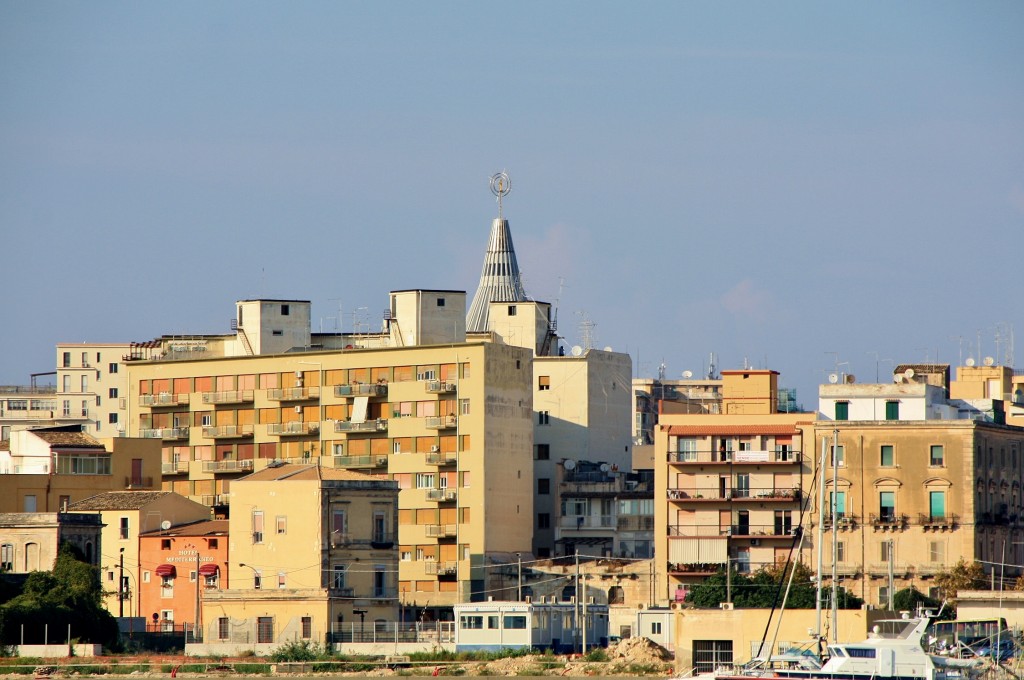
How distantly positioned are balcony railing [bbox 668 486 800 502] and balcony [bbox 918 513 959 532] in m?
7.20

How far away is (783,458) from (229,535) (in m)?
32.1

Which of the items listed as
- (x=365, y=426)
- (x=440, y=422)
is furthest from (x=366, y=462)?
(x=440, y=422)

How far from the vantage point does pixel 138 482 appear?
135375mm

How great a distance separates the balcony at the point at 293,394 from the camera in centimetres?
14100

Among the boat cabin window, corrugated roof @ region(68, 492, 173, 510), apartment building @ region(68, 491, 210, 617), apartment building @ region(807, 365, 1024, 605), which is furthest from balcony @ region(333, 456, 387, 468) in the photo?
the boat cabin window

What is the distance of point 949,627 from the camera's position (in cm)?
8956

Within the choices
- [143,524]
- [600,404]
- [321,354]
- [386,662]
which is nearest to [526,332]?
[600,404]

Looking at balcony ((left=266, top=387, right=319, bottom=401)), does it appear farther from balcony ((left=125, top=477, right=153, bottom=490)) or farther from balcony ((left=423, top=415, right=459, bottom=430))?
balcony ((left=125, top=477, right=153, bottom=490))

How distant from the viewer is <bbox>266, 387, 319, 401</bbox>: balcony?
141000 millimetres

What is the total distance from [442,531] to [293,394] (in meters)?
15.3

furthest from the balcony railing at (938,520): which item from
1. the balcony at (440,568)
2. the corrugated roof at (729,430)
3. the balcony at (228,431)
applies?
the balcony at (228,431)

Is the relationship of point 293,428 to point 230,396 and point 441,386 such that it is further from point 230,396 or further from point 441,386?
point 441,386

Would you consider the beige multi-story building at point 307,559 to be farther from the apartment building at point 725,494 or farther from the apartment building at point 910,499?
the apartment building at point 910,499

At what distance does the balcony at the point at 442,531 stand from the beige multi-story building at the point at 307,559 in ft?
58.3
